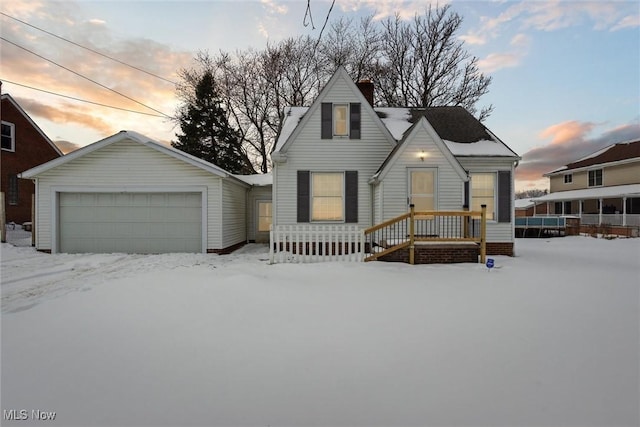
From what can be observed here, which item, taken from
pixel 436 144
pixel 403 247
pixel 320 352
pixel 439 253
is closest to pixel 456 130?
pixel 436 144

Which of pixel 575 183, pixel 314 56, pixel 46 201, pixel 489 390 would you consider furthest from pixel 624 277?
pixel 575 183

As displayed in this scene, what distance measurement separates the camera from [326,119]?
426 inches

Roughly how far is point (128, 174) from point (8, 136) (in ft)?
52.6

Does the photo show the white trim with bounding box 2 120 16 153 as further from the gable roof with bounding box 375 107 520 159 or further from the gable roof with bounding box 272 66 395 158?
the gable roof with bounding box 375 107 520 159

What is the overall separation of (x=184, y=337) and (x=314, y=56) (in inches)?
974

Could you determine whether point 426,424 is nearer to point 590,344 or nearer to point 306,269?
point 590,344

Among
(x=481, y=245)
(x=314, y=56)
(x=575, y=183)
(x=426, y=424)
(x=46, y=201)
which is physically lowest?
(x=426, y=424)

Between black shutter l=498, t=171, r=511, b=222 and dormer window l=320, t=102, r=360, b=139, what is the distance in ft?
18.1

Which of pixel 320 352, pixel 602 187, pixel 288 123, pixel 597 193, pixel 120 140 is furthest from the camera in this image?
pixel 602 187

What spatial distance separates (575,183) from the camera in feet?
89.5

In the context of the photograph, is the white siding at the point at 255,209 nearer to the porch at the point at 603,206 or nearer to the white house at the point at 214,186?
the white house at the point at 214,186

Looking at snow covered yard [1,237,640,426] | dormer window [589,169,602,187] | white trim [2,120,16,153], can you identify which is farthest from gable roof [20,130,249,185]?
dormer window [589,169,602,187]

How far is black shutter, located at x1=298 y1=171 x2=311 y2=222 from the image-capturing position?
10.8m

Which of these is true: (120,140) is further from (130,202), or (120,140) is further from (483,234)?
(483,234)
